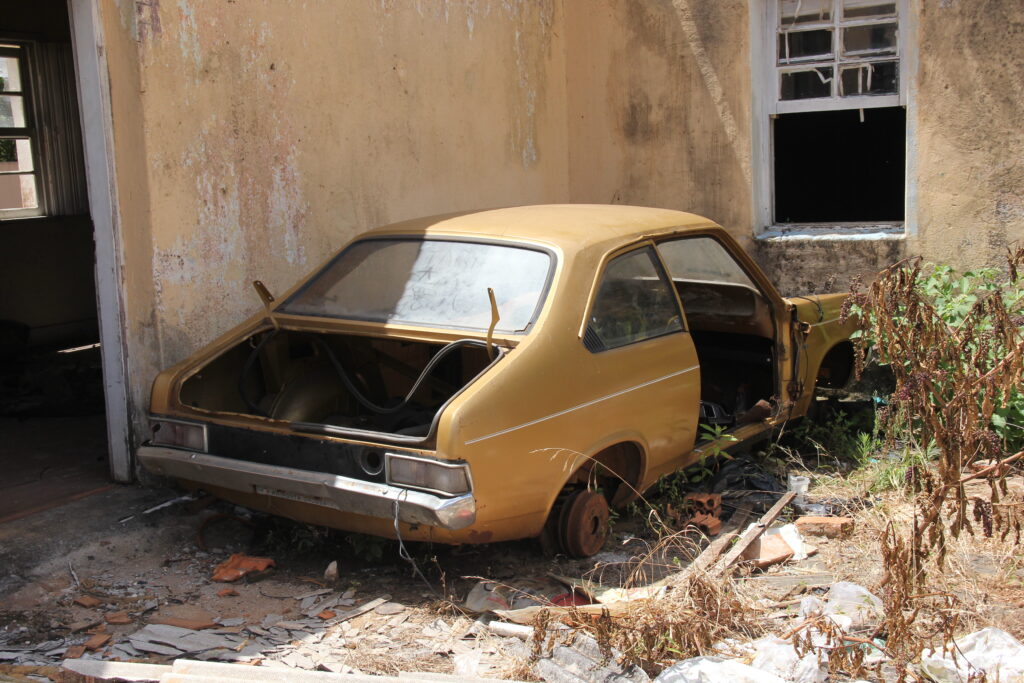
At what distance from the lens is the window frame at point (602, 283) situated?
4496mm

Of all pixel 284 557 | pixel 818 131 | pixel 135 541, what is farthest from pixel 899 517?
pixel 818 131

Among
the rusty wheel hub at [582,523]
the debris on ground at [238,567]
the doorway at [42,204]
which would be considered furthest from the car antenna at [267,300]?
the doorway at [42,204]

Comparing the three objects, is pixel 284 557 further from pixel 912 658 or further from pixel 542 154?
pixel 542 154

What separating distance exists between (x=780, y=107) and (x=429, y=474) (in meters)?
5.32

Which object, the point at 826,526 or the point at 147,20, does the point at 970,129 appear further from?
the point at 147,20

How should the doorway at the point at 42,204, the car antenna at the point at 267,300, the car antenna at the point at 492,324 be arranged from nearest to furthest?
the car antenna at the point at 492,324
the car antenna at the point at 267,300
the doorway at the point at 42,204

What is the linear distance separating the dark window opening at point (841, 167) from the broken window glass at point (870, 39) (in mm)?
2886

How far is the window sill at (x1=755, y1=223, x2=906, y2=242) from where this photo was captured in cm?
764

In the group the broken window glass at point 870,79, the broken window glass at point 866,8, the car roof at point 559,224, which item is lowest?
the car roof at point 559,224

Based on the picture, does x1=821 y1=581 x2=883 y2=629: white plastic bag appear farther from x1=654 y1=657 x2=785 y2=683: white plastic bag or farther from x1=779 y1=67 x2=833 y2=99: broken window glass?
x1=779 y1=67 x2=833 y2=99: broken window glass

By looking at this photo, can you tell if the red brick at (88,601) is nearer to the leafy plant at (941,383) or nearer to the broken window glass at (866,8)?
the leafy plant at (941,383)

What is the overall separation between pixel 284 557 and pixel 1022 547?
328 cm

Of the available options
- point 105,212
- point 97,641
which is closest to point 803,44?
point 105,212

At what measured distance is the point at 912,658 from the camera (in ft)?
11.4
